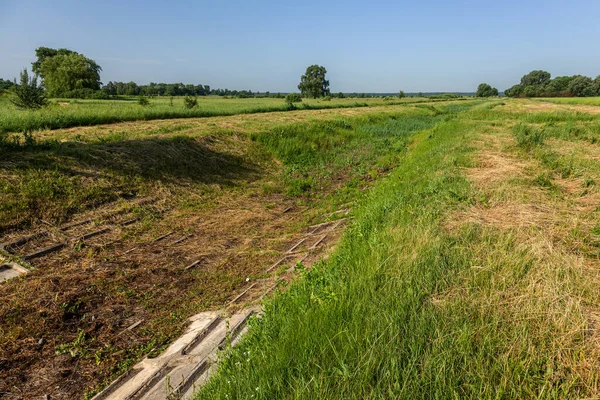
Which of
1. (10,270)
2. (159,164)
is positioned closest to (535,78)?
(159,164)

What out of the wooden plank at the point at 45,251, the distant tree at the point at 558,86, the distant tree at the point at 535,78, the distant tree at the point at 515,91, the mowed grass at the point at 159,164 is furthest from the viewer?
the distant tree at the point at 535,78

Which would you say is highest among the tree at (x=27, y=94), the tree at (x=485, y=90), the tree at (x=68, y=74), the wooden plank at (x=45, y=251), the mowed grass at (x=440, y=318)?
the tree at (x=485, y=90)

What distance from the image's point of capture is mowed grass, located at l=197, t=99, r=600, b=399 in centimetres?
211

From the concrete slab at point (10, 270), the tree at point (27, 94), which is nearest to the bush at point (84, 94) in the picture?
the tree at point (27, 94)

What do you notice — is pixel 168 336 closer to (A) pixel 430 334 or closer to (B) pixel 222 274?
(B) pixel 222 274

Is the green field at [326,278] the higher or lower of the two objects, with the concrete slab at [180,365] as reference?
higher

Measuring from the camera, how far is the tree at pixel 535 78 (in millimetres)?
123312

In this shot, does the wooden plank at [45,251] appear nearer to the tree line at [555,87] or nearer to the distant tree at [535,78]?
the tree line at [555,87]

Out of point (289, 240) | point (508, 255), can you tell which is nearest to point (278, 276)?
point (289, 240)

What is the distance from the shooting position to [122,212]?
292 inches

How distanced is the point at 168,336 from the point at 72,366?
0.99 meters

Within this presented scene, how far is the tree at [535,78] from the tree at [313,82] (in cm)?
8369

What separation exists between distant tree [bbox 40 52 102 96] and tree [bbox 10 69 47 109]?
40.1 m

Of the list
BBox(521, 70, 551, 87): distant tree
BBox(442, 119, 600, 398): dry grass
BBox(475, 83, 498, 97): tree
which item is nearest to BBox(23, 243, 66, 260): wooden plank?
BBox(442, 119, 600, 398): dry grass
